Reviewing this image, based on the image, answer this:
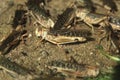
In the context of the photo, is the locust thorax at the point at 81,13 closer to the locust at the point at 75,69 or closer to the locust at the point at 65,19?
the locust at the point at 65,19

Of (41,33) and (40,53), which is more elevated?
(41,33)

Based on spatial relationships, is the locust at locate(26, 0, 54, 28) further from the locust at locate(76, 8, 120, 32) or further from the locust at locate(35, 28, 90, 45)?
the locust at locate(76, 8, 120, 32)

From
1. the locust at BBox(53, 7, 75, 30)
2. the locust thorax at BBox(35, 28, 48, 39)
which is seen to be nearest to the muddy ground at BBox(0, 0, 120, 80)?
the locust thorax at BBox(35, 28, 48, 39)

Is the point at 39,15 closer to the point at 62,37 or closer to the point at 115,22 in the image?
the point at 62,37

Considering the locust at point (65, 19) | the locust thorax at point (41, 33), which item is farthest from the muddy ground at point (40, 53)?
the locust at point (65, 19)

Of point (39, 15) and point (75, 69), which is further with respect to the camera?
point (39, 15)

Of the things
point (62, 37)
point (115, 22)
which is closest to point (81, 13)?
point (115, 22)

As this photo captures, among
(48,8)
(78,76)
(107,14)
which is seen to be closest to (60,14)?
(48,8)
